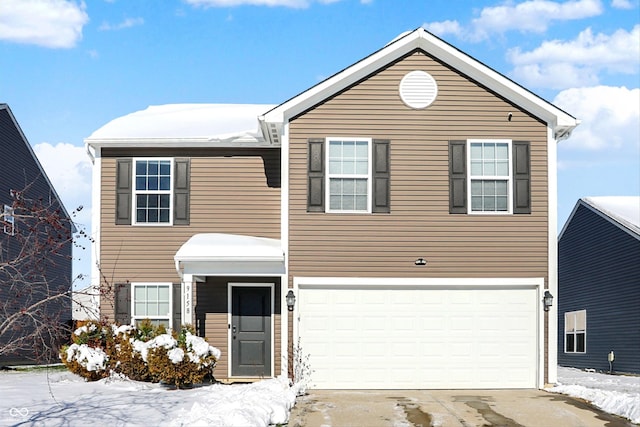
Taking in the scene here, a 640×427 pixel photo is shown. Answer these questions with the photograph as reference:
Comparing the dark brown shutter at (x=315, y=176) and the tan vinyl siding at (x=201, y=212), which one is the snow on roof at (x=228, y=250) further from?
the dark brown shutter at (x=315, y=176)

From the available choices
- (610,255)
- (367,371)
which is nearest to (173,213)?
(367,371)

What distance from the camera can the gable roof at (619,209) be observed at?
25.4 metres

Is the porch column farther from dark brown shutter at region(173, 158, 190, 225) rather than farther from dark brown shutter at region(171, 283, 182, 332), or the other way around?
dark brown shutter at region(173, 158, 190, 225)

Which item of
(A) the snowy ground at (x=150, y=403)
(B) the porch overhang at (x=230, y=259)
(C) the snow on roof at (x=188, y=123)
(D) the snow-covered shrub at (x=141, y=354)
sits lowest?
(A) the snowy ground at (x=150, y=403)

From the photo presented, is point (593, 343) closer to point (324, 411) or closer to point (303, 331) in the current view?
point (303, 331)

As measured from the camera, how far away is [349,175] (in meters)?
17.4

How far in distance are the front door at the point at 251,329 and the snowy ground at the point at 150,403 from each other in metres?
1.45

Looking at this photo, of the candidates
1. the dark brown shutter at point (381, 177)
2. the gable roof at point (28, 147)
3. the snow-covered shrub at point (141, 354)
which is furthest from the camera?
the gable roof at point (28, 147)

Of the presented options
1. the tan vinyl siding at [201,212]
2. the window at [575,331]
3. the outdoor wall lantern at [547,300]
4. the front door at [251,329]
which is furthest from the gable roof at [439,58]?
the window at [575,331]

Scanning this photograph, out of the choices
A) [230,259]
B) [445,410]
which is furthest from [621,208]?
[445,410]

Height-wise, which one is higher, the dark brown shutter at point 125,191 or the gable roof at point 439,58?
the gable roof at point 439,58

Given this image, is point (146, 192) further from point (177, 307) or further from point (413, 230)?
point (413, 230)

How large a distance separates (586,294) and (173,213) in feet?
52.3

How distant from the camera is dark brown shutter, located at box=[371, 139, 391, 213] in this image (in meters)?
17.4
